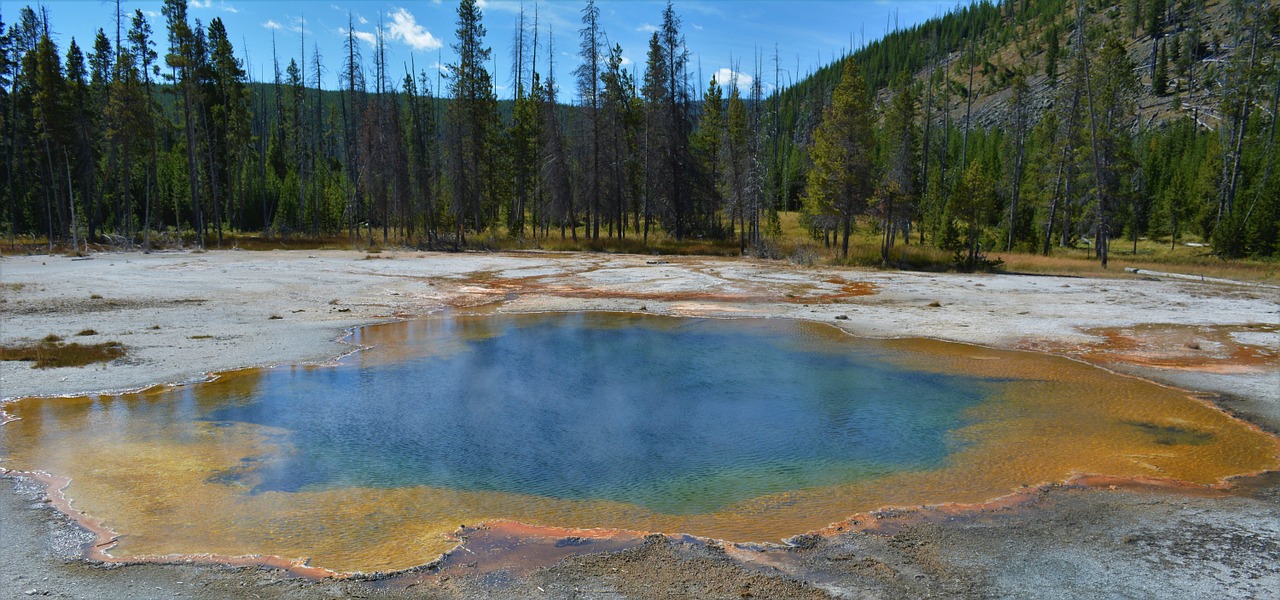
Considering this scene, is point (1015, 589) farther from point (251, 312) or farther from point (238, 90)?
point (238, 90)

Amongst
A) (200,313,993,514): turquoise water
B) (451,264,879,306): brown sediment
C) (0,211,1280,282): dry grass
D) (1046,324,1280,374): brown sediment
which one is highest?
(0,211,1280,282): dry grass

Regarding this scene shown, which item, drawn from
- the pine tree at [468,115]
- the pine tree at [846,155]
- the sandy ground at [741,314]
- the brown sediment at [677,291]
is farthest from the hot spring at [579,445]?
the pine tree at [468,115]

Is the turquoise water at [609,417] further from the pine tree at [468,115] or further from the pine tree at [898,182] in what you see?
the pine tree at [468,115]

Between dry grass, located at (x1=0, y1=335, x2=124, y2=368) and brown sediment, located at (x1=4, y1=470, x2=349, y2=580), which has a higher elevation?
dry grass, located at (x1=0, y1=335, x2=124, y2=368)

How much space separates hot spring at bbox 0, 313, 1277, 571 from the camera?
23.1ft

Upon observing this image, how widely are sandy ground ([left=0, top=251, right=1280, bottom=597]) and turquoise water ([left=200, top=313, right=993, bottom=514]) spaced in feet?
5.75

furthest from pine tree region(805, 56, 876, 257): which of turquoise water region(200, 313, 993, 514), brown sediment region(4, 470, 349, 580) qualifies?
brown sediment region(4, 470, 349, 580)

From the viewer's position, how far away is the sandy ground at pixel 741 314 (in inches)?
216

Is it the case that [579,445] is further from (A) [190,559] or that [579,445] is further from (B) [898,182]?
(B) [898,182]

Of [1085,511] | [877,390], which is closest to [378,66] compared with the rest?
[877,390]

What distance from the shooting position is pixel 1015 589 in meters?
5.40

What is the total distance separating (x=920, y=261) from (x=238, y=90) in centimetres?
5026

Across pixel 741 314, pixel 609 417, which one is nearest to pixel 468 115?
pixel 741 314

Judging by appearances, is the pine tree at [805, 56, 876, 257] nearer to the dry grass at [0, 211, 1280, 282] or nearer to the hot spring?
the dry grass at [0, 211, 1280, 282]
